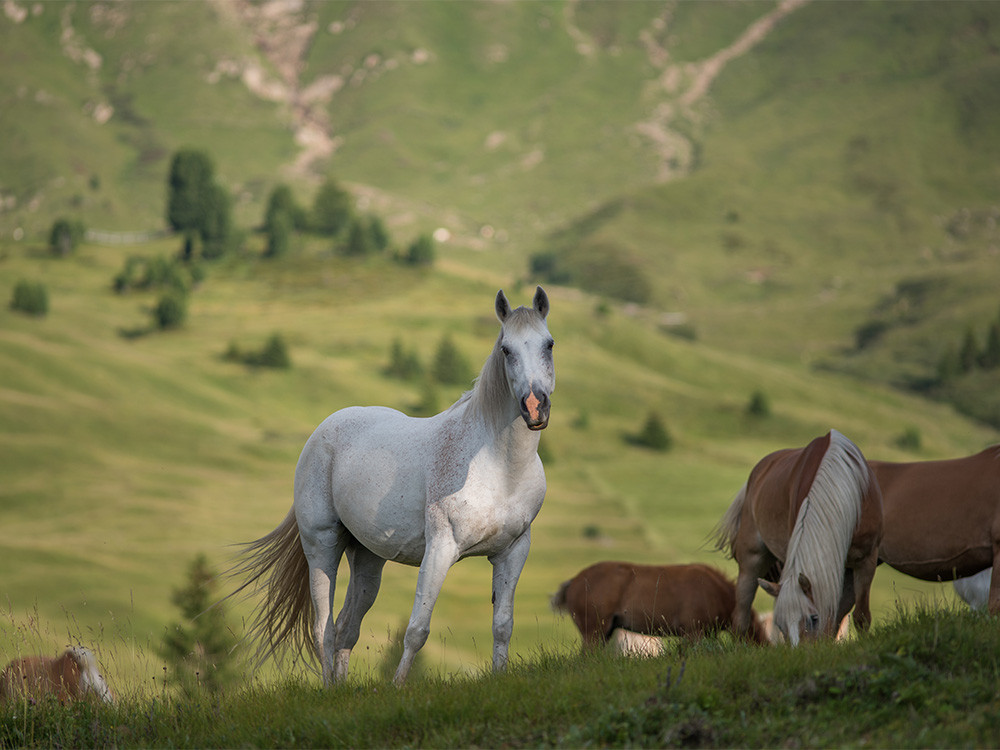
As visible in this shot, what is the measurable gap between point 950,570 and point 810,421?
114m

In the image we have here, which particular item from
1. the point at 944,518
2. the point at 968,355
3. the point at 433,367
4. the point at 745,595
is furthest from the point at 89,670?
the point at 968,355

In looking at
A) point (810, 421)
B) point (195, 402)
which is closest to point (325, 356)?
point (195, 402)

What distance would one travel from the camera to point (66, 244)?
15062cm

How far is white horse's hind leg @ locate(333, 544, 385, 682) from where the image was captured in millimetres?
8523

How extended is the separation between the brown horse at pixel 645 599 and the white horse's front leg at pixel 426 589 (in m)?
5.46

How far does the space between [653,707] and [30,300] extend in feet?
421

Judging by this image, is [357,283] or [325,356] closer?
[325,356]

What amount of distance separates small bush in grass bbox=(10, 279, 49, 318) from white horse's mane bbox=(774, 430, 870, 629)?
125359mm

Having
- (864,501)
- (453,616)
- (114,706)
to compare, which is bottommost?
(453,616)

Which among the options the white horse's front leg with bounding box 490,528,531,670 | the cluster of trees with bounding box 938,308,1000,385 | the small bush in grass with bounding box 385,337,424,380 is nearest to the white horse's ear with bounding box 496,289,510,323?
the white horse's front leg with bounding box 490,528,531,670

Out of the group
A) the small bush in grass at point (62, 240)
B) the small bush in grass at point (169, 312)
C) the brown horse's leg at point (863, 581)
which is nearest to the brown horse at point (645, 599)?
the brown horse's leg at point (863, 581)

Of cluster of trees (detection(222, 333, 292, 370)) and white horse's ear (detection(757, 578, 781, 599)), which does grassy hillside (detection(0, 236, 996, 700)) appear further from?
white horse's ear (detection(757, 578, 781, 599))

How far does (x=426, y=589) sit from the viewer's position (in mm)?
7285

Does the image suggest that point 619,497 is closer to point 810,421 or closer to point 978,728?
point 810,421
